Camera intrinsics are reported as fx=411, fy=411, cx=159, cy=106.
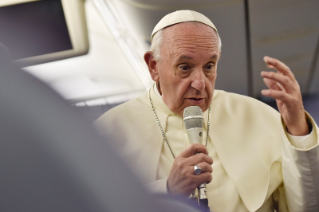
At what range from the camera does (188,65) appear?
100.0 inches

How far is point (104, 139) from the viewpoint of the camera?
67 centimetres

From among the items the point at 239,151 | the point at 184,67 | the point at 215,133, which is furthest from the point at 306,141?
the point at 184,67

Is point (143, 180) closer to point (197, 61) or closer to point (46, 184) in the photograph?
point (46, 184)

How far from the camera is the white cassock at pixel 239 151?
2199 millimetres

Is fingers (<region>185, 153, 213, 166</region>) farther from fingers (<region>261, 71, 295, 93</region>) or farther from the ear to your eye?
the ear

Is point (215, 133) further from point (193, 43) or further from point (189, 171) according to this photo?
point (189, 171)

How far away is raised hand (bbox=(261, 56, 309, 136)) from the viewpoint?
1.84m

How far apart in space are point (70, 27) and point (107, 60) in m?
1.17

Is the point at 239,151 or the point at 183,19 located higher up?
the point at 183,19

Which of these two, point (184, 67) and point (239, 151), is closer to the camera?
point (184, 67)

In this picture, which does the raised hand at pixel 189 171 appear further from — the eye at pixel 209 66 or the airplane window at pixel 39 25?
the airplane window at pixel 39 25

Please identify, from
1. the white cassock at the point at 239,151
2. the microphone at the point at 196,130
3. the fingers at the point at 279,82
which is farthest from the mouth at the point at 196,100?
the fingers at the point at 279,82

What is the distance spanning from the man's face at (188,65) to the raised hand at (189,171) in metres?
0.57

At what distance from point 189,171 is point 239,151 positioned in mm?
854
